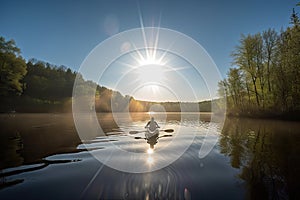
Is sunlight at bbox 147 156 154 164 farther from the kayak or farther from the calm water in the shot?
the kayak

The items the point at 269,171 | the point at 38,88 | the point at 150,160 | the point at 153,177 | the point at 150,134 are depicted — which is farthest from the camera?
the point at 38,88

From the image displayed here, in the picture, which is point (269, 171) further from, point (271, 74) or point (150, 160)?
point (271, 74)

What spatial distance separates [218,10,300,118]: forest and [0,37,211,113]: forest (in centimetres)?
5801

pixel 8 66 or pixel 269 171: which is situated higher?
pixel 8 66

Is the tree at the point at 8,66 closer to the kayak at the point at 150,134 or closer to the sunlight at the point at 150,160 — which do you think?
the kayak at the point at 150,134

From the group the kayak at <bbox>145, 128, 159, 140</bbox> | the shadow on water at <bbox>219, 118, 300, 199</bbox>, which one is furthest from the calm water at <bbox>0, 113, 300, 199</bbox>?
the kayak at <bbox>145, 128, 159, 140</bbox>

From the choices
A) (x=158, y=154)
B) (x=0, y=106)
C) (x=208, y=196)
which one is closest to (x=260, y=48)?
(x=158, y=154)

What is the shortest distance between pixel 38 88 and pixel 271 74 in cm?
8918

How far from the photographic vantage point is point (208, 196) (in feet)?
19.3

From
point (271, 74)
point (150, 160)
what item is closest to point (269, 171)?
point (150, 160)

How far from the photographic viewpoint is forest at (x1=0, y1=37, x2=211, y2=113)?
47.3 metres

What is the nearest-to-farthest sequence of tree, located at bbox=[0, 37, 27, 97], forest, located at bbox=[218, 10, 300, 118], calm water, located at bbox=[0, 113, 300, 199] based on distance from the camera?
calm water, located at bbox=[0, 113, 300, 199] → forest, located at bbox=[218, 10, 300, 118] → tree, located at bbox=[0, 37, 27, 97]

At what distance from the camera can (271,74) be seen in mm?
37812

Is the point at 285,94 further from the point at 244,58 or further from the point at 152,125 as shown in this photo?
→ the point at 152,125
